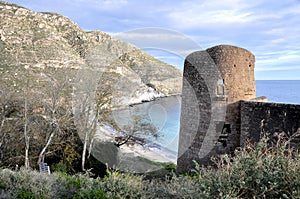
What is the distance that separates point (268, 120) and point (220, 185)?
5.06 m

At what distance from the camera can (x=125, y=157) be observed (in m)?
17.7

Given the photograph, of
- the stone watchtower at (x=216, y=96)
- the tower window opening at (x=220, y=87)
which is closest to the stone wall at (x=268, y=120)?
the stone watchtower at (x=216, y=96)

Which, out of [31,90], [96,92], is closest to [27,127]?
[31,90]

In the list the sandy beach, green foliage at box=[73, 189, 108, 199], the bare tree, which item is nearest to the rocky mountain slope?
the bare tree

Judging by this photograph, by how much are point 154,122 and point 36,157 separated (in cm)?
667

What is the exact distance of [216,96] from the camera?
8.58 metres

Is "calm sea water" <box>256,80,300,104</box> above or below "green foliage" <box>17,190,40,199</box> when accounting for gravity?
above

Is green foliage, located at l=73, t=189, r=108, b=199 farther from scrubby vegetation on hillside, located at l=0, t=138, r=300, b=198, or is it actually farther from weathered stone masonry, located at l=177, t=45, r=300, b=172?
weathered stone masonry, located at l=177, t=45, r=300, b=172

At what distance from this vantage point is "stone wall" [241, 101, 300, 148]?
7305mm

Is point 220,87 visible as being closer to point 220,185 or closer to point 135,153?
point 220,185

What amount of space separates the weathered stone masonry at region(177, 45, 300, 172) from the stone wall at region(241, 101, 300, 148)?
0.09 feet

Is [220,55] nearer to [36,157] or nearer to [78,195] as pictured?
[78,195]

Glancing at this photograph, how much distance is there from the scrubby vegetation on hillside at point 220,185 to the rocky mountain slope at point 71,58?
668 cm

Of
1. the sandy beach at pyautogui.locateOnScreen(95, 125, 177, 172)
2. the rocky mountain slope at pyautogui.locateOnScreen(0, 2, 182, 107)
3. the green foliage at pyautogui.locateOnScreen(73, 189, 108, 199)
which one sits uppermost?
the rocky mountain slope at pyautogui.locateOnScreen(0, 2, 182, 107)
